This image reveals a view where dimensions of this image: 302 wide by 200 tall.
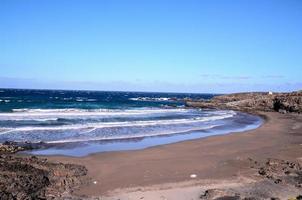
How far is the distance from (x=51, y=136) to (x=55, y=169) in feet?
33.2

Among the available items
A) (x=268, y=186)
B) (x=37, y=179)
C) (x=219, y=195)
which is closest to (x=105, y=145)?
(x=37, y=179)

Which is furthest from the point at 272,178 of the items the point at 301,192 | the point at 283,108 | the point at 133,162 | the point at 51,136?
the point at 283,108

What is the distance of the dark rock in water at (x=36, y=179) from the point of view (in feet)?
32.5

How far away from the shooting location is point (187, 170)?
14211 millimetres

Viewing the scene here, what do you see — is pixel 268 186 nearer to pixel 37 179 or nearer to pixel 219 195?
pixel 219 195

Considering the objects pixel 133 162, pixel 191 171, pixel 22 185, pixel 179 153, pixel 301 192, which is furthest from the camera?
pixel 179 153

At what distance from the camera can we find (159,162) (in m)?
15.8

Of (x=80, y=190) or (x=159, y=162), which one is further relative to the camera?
(x=159, y=162)

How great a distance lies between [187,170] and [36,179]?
215 inches

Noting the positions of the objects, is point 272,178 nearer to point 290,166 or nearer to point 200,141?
point 290,166

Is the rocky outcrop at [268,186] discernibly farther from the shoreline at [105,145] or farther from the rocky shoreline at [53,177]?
the shoreline at [105,145]

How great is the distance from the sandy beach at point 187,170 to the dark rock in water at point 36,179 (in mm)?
501

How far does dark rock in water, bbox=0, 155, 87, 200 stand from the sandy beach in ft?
1.64

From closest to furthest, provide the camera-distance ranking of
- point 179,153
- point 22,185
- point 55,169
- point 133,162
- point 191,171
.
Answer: point 22,185, point 55,169, point 191,171, point 133,162, point 179,153
